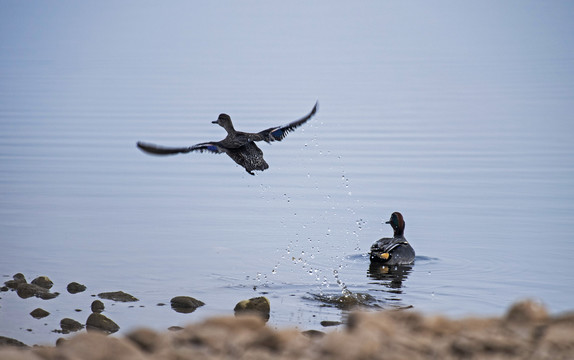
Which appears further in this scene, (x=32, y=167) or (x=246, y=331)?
(x=32, y=167)

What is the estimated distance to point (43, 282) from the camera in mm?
14438

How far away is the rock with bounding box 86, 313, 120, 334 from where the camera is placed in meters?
12.2

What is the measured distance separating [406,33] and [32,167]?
83.4 m

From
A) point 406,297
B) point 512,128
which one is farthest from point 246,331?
point 512,128

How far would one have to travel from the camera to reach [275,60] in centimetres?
8044

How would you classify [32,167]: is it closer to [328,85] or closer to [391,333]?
[391,333]

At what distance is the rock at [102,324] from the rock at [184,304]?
1.19 m

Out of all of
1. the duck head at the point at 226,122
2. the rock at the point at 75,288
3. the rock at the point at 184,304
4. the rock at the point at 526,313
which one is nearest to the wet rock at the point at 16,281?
the rock at the point at 75,288

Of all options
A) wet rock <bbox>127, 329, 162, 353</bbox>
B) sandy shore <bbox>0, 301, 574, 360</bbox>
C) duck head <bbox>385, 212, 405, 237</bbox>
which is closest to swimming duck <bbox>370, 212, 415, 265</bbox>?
duck head <bbox>385, 212, 405, 237</bbox>

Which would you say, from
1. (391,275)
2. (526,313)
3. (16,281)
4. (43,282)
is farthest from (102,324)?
(526,313)

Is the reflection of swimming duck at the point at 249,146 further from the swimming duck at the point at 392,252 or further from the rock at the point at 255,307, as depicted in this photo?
the swimming duck at the point at 392,252

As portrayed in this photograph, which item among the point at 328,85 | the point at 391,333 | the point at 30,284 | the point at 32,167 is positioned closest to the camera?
the point at 391,333

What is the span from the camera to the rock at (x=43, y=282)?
1438cm

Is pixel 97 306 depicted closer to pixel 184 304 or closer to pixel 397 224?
pixel 184 304
